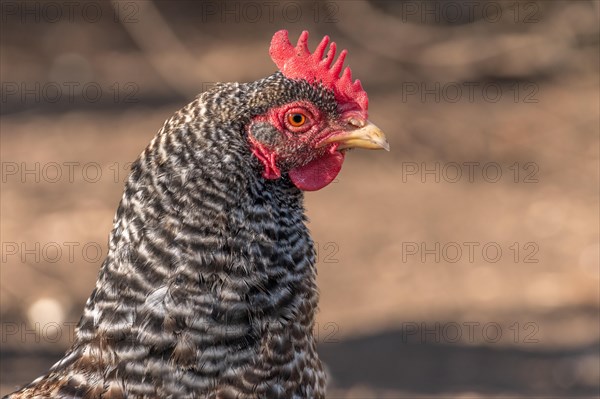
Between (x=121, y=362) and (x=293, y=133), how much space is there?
3.71 feet

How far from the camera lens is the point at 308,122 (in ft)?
12.2

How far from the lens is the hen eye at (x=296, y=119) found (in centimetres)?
369

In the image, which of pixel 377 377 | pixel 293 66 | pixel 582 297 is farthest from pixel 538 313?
pixel 293 66

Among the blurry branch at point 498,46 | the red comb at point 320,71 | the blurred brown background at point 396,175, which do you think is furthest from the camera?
the blurry branch at point 498,46

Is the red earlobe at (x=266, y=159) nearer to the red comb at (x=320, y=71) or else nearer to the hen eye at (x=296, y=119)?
the hen eye at (x=296, y=119)

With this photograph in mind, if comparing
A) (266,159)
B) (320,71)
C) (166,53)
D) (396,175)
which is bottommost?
(266,159)

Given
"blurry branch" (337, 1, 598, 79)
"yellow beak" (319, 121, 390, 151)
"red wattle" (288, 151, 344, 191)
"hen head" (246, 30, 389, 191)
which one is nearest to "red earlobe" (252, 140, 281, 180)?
"hen head" (246, 30, 389, 191)

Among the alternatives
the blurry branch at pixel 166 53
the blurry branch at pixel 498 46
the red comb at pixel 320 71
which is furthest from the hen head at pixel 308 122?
the blurry branch at pixel 498 46

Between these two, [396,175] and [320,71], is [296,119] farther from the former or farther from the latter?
[396,175]

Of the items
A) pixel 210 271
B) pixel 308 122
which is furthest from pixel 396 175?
pixel 210 271

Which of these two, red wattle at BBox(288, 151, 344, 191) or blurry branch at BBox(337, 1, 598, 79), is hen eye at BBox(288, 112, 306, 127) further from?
blurry branch at BBox(337, 1, 598, 79)

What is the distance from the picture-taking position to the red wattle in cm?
371

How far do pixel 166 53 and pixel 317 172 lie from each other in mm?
9904

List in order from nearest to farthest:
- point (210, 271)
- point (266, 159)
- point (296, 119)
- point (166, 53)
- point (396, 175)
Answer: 1. point (210, 271)
2. point (266, 159)
3. point (296, 119)
4. point (396, 175)
5. point (166, 53)
